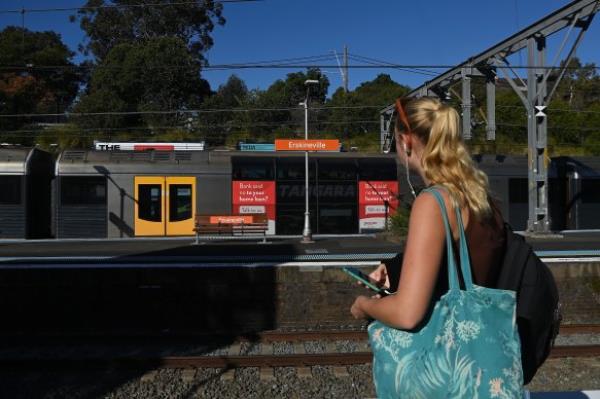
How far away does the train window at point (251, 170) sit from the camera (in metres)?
20.7

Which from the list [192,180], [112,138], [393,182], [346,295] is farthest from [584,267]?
[112,138]

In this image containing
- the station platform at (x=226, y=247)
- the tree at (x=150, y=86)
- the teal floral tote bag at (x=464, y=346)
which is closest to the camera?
the teal floral tote bag at (x=464, y=346)

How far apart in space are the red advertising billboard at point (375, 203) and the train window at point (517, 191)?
14.2ft

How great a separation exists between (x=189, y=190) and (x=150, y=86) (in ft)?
95.4

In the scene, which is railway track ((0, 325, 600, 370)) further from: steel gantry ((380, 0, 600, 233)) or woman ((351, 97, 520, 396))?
steel gantry ((380, 0, 600, 233))

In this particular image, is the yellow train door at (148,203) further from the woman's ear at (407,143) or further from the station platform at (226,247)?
the woman's ear at (407,143)

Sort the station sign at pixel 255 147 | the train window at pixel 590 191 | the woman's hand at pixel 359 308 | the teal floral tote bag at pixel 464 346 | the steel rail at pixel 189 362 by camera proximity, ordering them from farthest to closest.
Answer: the station sign at pixel 255 147 < the train window at pixel 590 191 < the steel rail at pixel 189 362 < the woman's hand at pixel 359 308 < the teal floral tote bag at pixel 464 346

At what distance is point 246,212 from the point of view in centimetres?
2086

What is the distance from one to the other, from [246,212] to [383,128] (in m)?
10.6

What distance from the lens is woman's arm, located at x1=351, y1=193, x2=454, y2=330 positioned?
165cm

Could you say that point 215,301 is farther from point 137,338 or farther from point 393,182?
point 393,182

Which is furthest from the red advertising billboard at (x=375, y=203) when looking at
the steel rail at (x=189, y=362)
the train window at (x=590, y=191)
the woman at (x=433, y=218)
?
the woman at (x=433, y=218)

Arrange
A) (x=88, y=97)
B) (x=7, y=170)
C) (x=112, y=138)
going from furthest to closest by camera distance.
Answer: (x=88, y=97) < (x=112, y=138) < (x=7, y=170)

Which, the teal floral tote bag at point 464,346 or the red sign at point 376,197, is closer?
the teal floral tote bag at point 464,346
